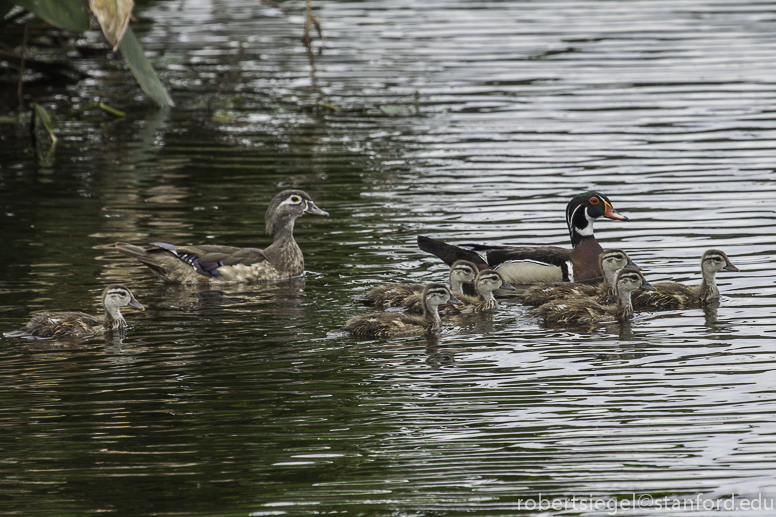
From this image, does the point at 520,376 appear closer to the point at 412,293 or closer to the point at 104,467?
the point at 412,293

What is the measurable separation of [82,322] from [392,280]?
307 cm

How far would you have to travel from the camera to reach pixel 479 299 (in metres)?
10.5

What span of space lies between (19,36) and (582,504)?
64.2 ft

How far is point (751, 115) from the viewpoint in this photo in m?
19.2

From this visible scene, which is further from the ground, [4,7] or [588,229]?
[4,7]

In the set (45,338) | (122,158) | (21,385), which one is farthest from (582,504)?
(122,158)

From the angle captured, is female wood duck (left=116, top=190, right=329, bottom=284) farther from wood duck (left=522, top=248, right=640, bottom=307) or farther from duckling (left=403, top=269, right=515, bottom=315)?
wood duck (left=522, top=248, right=640, bottom=307)

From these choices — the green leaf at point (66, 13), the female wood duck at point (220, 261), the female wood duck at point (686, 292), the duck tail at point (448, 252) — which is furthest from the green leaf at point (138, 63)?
the female wood duck at point (686, 292)

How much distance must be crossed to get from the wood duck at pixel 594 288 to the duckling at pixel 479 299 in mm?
338

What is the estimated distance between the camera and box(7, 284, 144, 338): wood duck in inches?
375

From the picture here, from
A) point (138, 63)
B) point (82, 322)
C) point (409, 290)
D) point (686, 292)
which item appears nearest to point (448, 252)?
point (409, 290)

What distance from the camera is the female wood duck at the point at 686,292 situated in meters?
10.2

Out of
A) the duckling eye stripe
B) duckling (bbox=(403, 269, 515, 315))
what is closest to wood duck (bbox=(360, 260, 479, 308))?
duckling (bbox=(403, 269, 515, 315))

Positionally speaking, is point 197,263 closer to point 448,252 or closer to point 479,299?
point 448,252
